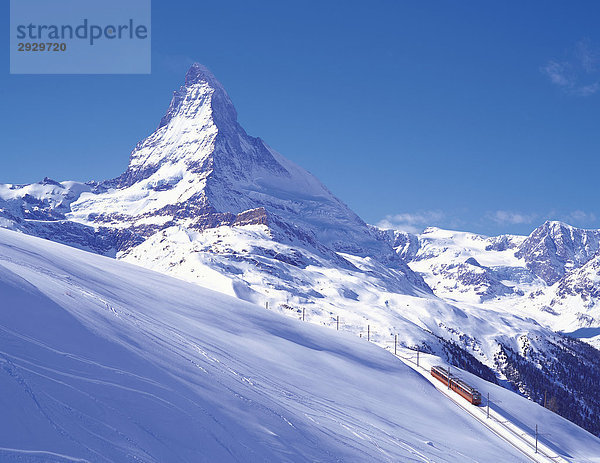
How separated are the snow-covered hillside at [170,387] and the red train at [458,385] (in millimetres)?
16267

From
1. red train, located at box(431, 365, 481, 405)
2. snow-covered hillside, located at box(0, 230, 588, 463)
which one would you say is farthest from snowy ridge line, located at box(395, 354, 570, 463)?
snow-covered hillside, located at box(0, 230, 588, 463)

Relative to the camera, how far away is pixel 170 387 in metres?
22.1

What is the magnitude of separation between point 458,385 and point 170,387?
56050 millimetres

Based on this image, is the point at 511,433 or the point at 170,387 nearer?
the point at 170,387

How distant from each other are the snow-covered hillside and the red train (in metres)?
16.3

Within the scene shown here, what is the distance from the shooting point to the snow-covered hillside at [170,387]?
16625 millimetres

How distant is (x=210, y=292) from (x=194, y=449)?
40335 mm

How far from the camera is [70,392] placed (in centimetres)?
1772

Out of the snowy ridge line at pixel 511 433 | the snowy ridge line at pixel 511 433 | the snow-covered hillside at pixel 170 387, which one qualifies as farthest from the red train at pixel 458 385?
the snow-covered hillside at pixel 170 387

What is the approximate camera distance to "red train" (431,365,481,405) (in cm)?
6725

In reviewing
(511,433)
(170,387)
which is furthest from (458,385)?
(170,387)

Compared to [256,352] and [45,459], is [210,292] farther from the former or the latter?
[45,459]

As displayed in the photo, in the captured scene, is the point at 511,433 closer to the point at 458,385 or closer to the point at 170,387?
the point at 458,385

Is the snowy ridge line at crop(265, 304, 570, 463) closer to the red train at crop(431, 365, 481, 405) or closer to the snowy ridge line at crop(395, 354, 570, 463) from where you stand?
the snowy ridge line at crop(395, 354, 570, 463)
